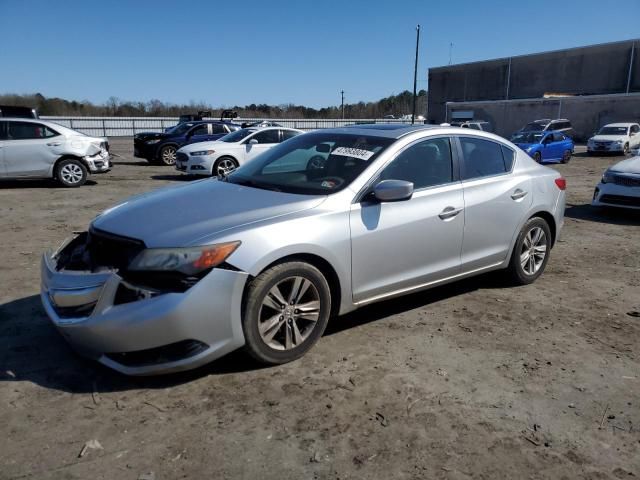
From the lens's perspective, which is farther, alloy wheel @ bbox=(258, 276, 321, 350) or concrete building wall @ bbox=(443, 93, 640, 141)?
concrete building wall @ bbox=(443, 93, 640, 141)

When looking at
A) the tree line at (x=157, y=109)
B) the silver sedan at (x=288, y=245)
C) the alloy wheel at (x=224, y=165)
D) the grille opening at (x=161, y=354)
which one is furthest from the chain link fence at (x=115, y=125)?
the grille opening at (x=161, y=354)

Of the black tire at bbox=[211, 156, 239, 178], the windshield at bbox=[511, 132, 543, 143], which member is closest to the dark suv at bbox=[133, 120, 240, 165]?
the black tire at bbox=[211, 156, 239, 178]

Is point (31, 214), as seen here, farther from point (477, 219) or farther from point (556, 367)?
point (556, 367)

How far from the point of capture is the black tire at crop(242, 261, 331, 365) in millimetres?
3320

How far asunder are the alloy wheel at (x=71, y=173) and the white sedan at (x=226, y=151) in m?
2.80

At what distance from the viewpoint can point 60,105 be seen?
48.8m

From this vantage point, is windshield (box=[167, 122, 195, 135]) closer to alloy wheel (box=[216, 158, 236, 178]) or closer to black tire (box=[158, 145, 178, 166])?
black tire (box=[158, 145, 178, 166])

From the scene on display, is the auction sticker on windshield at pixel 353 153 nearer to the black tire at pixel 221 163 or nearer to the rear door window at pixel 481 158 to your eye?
the rear door window at pixel 481 158

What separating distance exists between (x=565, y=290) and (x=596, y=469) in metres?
3.01

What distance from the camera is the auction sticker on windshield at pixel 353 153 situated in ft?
13.6

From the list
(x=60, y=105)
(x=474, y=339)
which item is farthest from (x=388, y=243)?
(x=60, y=105)

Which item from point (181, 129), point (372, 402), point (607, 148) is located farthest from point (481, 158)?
point (607, 148)

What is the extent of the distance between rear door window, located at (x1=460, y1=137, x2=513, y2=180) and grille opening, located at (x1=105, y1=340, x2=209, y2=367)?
277 cm

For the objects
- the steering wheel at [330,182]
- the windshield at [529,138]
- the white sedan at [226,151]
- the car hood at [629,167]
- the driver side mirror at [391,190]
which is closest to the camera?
the driver side mirror at [391,190]
